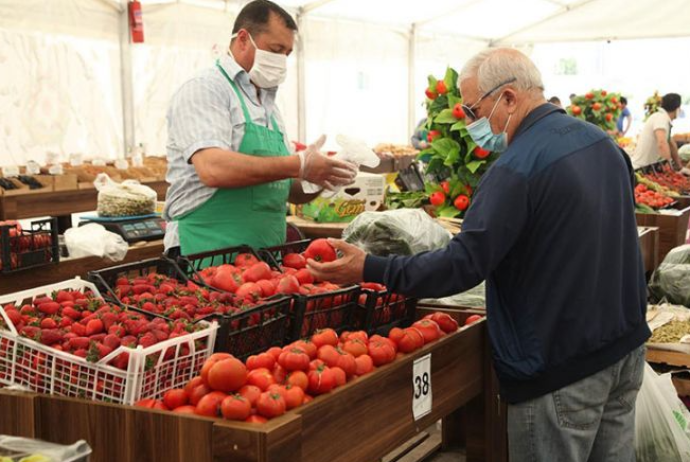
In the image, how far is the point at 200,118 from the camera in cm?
300

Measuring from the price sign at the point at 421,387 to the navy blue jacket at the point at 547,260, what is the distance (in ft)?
0.73

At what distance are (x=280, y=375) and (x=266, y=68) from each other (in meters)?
1.47

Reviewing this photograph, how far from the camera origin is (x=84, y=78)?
7.98m

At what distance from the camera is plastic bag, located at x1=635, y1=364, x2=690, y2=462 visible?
3174mm

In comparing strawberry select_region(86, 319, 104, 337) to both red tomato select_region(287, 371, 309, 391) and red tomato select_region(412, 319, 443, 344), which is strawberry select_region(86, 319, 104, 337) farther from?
red tomato select_region(412, 319, 443, 344)

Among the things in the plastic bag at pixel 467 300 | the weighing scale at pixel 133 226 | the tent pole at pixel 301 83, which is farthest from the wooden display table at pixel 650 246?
the tent pole at pixel 301 83

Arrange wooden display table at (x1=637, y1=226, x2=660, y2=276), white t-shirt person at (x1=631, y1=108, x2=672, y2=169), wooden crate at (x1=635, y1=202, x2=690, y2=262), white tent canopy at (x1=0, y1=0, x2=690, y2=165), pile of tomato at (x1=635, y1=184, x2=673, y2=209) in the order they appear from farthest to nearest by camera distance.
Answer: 1. white t-shirt person at (x1=631, y1=108, x2=672, y2=169)
2. white tent canopy at (x1=0, y1=0, x2=690, y2=165)
3. pile of tomato at (x1=635, y1=184, x2=673, y2=209)
4. wooden crate at (x1=635, y1=202, x2=690, y2=262)
5. wooden display table at (x1=637, y1=226, x2=660, y2=276)

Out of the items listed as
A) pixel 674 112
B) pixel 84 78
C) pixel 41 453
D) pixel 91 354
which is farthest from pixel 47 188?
pixel 674 112

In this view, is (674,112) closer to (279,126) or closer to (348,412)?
(279,126)

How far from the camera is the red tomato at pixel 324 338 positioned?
2285mm

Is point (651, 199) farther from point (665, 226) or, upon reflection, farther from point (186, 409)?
point (186, 409)

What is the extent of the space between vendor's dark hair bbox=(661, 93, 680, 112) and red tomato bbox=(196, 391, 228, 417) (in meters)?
8.88

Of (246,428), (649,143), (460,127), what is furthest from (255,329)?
(649,143)

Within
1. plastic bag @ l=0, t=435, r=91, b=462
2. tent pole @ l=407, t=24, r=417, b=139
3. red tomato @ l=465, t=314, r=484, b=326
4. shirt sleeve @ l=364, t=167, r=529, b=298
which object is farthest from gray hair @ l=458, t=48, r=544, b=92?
tent pole @ l=407, t=24, r=417, b=139
